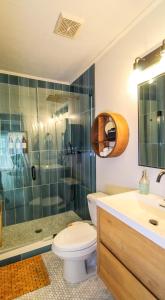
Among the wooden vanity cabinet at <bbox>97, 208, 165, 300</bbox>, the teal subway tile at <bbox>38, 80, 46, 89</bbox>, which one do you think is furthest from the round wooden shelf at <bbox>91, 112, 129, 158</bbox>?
the teal subway tile at <bbox>38, 80, 46, 89</bbox>

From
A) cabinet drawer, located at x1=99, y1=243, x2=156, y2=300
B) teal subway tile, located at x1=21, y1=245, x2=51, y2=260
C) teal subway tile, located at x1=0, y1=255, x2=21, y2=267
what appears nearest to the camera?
cabinet drawer, located at x1=99, y1=243, x2=156, y2=300

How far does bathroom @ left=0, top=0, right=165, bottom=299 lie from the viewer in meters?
1.38

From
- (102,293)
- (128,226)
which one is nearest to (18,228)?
(102,293)

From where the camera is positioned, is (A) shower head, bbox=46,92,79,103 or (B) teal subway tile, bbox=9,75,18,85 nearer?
(B) teal subway tile, bbox=9,75,18,85

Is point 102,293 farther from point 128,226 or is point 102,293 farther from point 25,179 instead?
point 25,179

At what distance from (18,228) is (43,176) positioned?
838 mm

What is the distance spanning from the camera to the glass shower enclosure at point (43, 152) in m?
2.44

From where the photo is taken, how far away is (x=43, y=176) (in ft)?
9.02

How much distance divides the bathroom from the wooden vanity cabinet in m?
0.45

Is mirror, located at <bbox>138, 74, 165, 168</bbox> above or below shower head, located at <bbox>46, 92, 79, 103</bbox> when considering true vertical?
below

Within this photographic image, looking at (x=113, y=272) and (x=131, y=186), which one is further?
(x=131, y=186)

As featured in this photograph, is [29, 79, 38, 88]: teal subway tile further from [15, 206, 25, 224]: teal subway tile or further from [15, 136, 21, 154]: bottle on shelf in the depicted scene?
[15, 206, 25, 224]: teal subway tile

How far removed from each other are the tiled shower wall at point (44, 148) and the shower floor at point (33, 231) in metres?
0.10

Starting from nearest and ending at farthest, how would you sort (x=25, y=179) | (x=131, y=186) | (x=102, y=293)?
(x=102, y=293) < (x=131, y=186) < (x=25, y=179)
